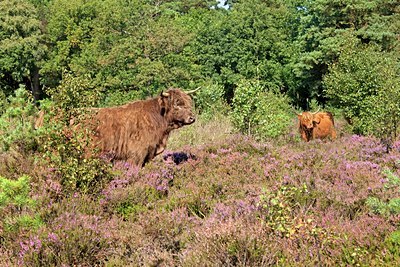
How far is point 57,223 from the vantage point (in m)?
5.10

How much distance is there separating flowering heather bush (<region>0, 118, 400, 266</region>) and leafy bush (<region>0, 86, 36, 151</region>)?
491 millimetres

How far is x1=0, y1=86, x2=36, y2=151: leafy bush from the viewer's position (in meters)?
6.35

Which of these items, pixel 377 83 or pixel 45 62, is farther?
pixel 45 62

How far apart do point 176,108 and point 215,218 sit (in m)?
4.08

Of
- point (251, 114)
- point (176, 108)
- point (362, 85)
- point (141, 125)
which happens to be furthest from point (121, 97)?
point (141, 125)

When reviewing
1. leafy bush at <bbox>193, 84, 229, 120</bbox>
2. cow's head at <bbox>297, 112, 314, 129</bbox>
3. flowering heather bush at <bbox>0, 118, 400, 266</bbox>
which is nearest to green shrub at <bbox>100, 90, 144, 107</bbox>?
leafy bush at <bbox>193, 84, 229, 120</bbox>

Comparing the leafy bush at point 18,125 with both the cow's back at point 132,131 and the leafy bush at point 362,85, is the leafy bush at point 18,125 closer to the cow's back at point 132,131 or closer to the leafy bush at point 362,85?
the cow's back at point 132,131

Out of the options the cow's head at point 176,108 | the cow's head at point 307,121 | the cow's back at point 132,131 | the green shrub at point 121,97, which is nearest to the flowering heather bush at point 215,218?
the cow's back at point 132,131

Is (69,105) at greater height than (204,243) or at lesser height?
greater

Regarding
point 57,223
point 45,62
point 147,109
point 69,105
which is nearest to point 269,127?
point 147,109

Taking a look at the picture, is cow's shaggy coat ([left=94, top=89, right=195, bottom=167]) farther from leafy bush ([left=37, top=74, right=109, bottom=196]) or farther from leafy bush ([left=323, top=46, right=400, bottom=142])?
leafy bush ([left=323, top=46, right=400, bottom=142])

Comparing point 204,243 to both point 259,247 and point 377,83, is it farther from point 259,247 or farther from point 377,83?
point 377,83

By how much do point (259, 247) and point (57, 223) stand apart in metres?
2.38

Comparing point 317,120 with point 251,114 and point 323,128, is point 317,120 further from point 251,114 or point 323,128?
point 251,114
